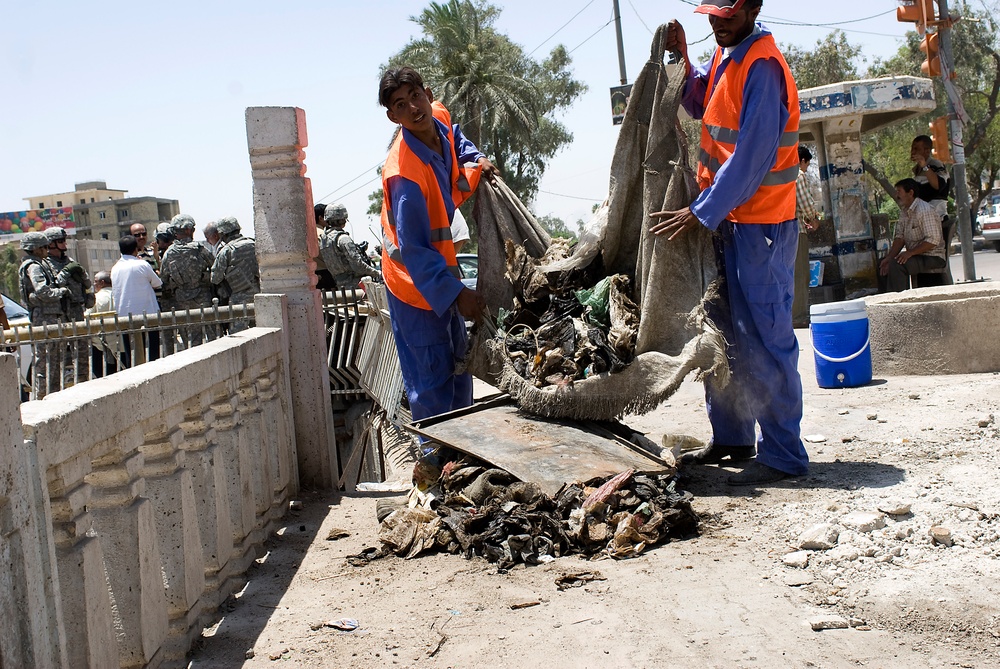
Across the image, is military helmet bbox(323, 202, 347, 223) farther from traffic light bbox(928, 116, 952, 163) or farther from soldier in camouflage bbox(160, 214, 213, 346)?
traffic light bbox(928, 116, 952, 163)

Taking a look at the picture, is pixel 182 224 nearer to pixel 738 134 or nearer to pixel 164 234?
pixel 164 234

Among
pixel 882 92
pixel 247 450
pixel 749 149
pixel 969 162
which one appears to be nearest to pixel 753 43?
pixel 749 149

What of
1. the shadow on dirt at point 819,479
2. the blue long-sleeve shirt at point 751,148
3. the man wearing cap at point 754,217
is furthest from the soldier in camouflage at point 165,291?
the blue long-sleeve shirt at point 751,148

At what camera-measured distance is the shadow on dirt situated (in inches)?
166

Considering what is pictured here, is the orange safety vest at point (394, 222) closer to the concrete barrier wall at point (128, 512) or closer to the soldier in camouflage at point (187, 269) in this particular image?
the concrete barrier wall at point (128, 512)

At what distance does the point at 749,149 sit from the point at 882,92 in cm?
865

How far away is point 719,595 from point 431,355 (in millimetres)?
2228

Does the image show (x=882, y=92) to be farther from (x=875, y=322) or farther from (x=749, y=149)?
(x=749, y=149)

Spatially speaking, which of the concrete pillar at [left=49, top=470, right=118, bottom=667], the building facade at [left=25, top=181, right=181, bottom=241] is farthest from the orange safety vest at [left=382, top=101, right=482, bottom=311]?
the building facade at [left=25, top=181, right=181, bottom=241]

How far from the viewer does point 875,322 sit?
7.07 metres

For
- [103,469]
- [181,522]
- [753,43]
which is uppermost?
[753,43]

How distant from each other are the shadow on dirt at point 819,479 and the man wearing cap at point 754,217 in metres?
0.07

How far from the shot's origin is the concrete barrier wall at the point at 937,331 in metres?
6.57

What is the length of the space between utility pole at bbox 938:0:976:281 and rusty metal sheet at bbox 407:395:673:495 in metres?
9.39
